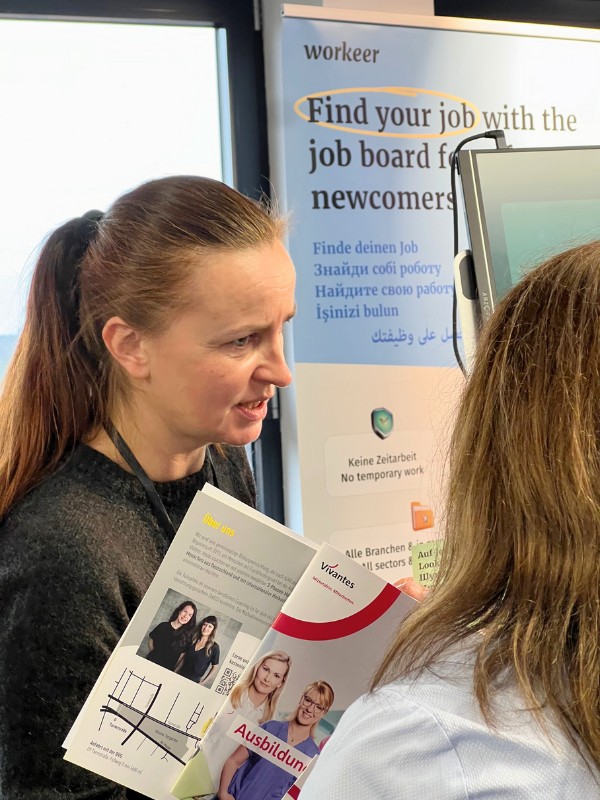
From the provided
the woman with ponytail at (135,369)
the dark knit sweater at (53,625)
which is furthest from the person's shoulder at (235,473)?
the dark knit sweater at (53,625)

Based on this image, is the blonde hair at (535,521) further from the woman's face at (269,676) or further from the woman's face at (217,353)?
the woman's face at (217,353)

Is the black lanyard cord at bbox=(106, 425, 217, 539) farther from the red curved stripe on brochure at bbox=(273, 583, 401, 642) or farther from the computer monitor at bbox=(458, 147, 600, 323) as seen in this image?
the computer monitor at bbox=(458, 147, 600, 323)

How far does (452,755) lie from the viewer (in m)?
0.65

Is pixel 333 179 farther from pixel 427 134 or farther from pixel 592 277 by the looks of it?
pixel 592 277

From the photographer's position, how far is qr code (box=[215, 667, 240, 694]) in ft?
3.70

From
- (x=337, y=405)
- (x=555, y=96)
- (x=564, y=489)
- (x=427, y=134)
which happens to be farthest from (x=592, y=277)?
(x=555, y=96)

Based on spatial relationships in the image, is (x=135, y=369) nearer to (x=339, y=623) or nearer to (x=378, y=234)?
(x=339, y=623)

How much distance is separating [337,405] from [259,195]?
3.20ft

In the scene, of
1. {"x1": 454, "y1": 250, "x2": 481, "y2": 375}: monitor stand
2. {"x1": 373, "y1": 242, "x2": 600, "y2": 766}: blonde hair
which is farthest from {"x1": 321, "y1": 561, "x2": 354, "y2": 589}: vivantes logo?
{"x1": 454, "y1": 250, "x2": 481, "y2": 375}: monitor stand

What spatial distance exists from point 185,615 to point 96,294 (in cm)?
59

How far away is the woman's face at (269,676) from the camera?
1.07 meters

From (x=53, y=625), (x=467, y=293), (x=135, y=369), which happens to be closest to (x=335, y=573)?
(x=53, y=625)

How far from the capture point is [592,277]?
751 millimetres

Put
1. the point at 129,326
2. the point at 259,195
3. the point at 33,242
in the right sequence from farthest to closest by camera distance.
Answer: the point at 259,195 < the point at 33,242 < the point at 129,326
